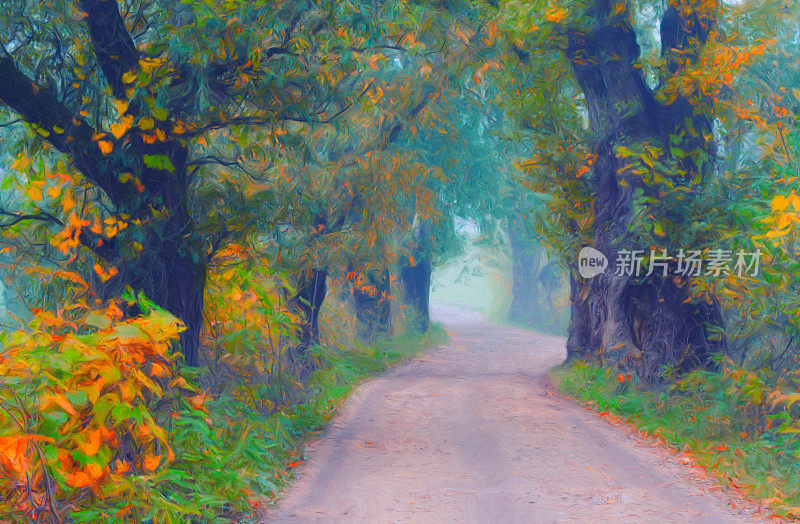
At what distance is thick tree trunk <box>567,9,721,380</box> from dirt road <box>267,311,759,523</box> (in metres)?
1.42

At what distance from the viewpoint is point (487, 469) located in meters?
6.47

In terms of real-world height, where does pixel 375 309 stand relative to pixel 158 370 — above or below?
below

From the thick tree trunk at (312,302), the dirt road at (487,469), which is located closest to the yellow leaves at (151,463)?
the dirt road at (487,469)

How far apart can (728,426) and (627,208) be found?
12.6ft

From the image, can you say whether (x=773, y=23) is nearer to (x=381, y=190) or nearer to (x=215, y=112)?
(x=381, y=190)

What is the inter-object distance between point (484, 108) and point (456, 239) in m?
6.59

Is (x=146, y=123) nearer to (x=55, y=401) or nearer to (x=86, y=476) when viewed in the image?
(x=55, y=401)

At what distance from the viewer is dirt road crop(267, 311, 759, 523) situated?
17.0ft

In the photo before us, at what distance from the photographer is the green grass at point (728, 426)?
5629 mm

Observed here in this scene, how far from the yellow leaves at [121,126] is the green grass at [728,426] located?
19.9ft

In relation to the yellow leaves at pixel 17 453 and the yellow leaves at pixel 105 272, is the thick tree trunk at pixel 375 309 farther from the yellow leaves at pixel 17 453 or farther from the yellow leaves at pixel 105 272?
the yellow leaves at pixel 17 453

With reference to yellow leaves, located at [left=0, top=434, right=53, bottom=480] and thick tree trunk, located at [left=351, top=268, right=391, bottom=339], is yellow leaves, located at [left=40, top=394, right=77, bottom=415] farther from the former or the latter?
thick tree trunk, located at [left=351, top=268, right=391, bottom=339]

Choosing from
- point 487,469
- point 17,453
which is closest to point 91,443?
point 17,453

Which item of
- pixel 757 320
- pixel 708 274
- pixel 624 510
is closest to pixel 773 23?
pixel 708 274
